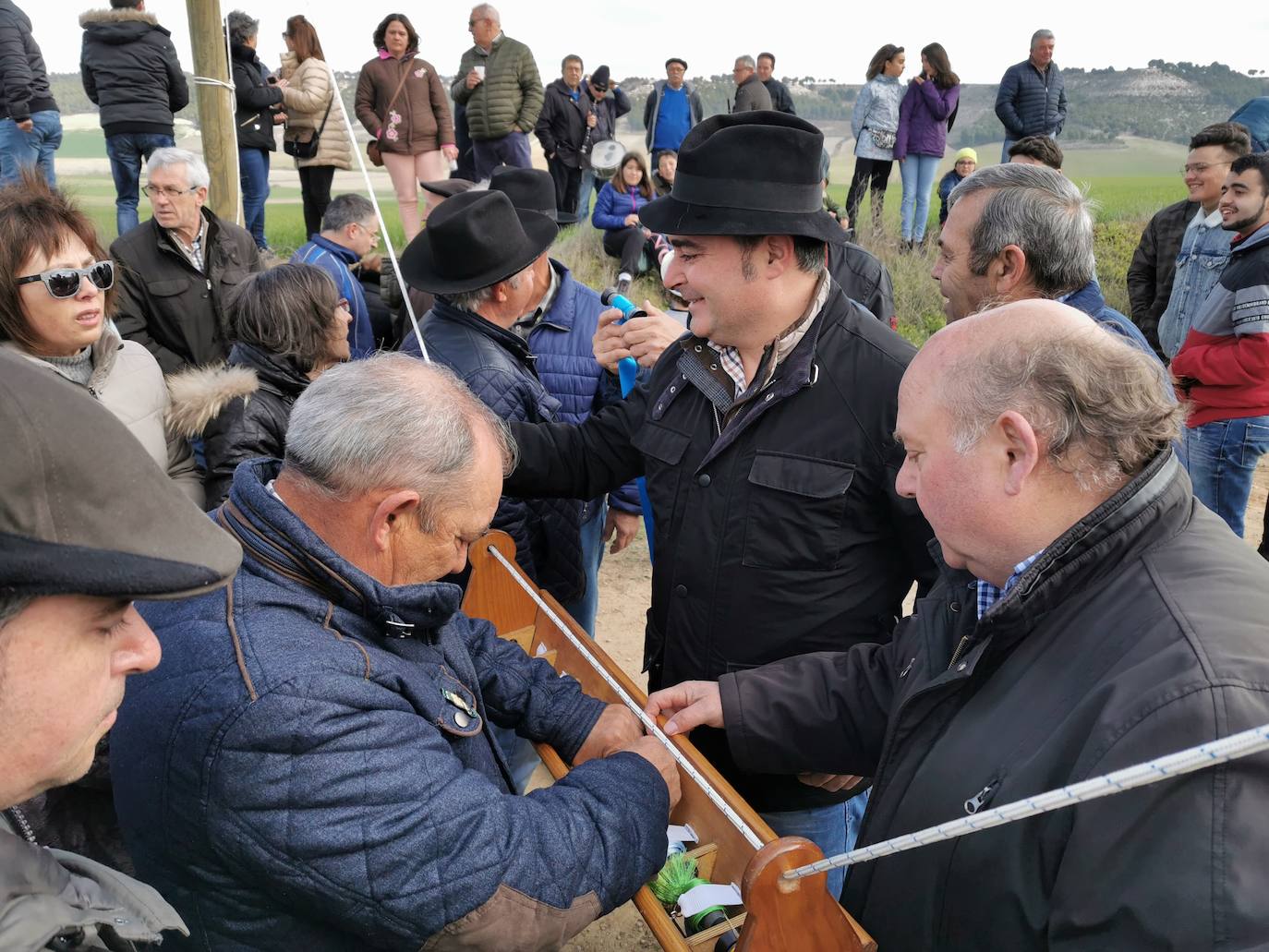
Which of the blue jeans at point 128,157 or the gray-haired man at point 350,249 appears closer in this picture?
the gray-haired man at point 350,249

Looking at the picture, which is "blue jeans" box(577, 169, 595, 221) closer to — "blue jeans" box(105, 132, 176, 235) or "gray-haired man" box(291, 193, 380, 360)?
"blue jeans" box(105, 132, 176, 235)

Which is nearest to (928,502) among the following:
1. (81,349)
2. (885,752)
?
(885,752)

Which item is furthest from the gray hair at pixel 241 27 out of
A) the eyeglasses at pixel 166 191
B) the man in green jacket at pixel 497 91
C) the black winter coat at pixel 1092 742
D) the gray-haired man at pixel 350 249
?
the black winter coat at pixel 1092 742

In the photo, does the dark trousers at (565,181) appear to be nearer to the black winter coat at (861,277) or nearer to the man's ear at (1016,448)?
the black winter coat at (861,277)

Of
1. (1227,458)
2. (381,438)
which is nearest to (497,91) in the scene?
(1227,458)

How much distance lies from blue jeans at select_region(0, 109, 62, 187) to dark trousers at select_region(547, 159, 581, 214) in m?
5.18

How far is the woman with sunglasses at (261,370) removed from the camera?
3.17 meters

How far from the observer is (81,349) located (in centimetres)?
319

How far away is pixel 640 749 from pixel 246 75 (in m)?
7.93

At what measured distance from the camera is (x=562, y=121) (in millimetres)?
11195

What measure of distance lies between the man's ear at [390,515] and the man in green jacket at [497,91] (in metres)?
8.66

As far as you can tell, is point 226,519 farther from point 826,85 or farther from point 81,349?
point 826,85

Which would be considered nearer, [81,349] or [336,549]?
[336,549]

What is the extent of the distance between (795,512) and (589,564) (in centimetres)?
168
